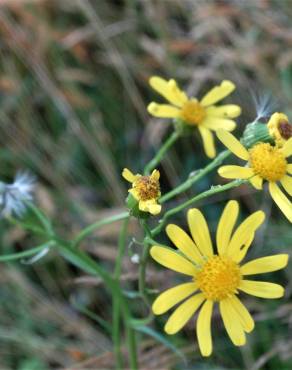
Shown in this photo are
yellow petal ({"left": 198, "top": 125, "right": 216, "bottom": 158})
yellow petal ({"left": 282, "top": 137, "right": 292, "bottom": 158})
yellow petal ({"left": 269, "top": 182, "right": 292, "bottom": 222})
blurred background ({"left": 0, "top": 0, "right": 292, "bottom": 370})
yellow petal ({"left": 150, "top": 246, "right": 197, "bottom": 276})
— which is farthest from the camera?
blurred background ({"left": 0, "top": 0, "right": 292, "bottom": 370})

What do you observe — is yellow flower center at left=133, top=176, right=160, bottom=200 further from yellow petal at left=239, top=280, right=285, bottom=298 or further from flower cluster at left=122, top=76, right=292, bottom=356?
yellow petal at left=239, top=280, right=285, bottom=298

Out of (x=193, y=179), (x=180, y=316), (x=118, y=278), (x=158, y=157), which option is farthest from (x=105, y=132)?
(x=180, y=316)

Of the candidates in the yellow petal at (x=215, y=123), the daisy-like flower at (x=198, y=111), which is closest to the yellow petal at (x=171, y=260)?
the daisy-like flower at (x=198, y=111)

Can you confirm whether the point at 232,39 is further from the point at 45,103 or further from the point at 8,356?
the point at 8,356

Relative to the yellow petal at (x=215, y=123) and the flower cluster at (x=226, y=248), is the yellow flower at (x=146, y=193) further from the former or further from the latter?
the yellow petal at (x=215, y=123)

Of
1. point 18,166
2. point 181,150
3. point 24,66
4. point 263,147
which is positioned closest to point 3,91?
point 24,66

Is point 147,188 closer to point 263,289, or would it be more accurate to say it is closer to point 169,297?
point 169,297

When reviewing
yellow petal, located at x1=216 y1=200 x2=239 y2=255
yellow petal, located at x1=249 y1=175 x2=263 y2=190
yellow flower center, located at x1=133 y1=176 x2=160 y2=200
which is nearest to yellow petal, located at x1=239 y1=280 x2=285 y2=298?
yellow petal, located at x1=216 y1=200 x2=239 y2=255
